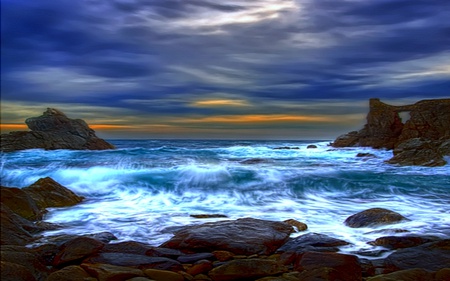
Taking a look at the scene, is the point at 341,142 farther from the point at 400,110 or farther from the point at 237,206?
the point at 237,206

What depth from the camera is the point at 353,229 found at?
7254mm

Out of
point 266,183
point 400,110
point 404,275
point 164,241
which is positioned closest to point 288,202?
point 266,183

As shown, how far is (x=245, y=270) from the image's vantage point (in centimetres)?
475

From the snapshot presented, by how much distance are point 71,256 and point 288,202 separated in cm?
658

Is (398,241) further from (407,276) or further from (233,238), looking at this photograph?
(233,238)

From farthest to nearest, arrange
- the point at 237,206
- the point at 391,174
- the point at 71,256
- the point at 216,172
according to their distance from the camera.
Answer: the point at 391,174, the point at 216,172, the point at 237,206, the point at 71,256

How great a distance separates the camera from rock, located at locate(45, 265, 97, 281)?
437 centimetres

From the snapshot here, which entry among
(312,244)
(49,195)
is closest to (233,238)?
(312,244)

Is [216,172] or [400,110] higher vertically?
[400,110]

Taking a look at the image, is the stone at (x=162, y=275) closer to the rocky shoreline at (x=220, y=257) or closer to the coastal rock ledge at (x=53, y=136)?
the rocky shoreline at (x=220, y=257)

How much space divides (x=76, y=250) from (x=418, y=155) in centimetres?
2051

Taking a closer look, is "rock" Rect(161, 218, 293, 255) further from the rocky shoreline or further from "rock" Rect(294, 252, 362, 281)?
"rock" Rect(294, 252, 362, 281)

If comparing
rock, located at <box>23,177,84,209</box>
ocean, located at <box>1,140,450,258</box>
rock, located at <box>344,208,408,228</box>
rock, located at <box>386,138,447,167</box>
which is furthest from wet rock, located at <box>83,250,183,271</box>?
rock, located at <box>386,138,447,167</box>

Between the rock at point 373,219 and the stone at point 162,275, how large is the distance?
13.1 ft
